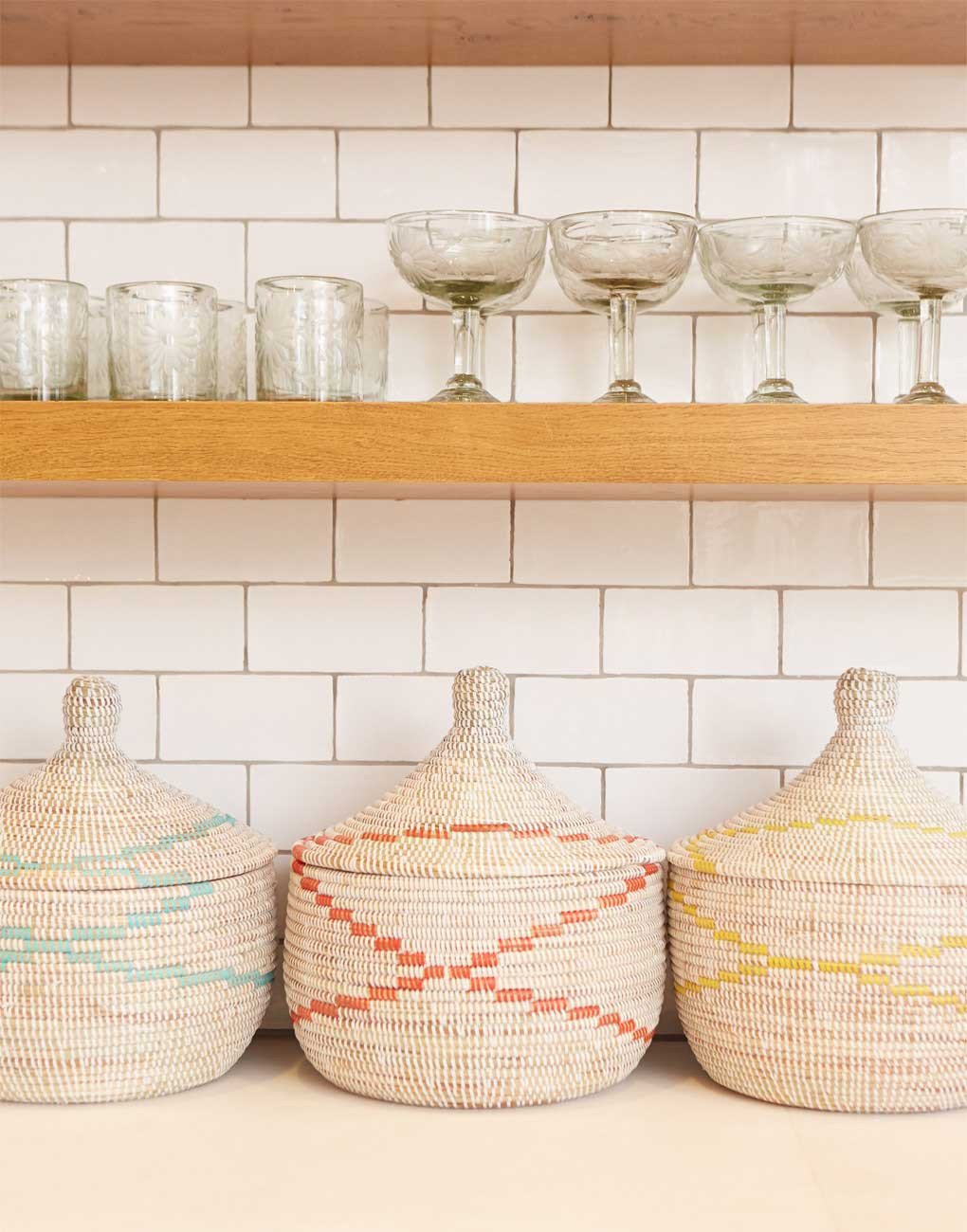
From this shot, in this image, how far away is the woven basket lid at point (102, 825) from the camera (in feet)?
3.63

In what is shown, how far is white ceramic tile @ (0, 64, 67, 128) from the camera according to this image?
4.30 feet

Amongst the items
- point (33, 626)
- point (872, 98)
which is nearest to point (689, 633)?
point (872, 98)

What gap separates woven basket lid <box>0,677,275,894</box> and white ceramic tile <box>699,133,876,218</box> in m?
0.74

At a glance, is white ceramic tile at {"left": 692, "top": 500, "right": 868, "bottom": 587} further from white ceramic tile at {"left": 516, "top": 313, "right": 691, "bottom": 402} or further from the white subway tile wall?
white ceramic tile at {"left": 516, "top": 313, "right": 691, "bottom": 402}

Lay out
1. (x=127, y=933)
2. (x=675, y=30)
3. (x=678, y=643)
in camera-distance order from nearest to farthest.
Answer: (x=127, y=933)
(x=675, y=30)
(x=678, y=643)

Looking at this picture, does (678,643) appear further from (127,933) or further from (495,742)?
(127,933)

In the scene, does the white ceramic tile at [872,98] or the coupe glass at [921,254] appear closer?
the coupe glass at [921,254]

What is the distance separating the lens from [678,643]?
133cm

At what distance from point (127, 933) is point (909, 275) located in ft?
2.78

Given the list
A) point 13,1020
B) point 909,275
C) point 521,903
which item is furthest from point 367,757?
point 909,275

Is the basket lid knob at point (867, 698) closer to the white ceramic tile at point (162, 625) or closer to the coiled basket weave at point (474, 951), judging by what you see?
the coiled basket weave at point (474, 951)

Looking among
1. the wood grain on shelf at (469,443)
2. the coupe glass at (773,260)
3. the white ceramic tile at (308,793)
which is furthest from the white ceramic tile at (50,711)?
the coupe glass at (773,260)

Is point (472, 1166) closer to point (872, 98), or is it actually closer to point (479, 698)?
point (479, 698)

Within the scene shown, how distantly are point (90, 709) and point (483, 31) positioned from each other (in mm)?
700
